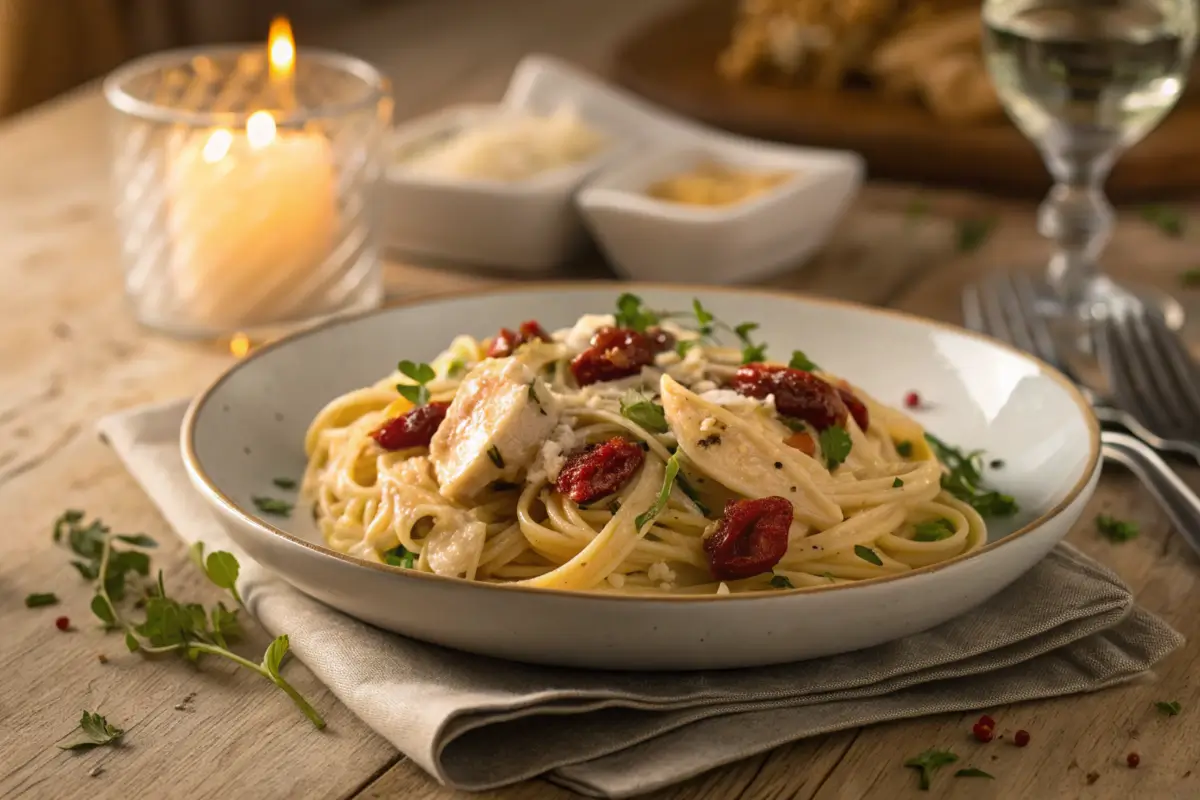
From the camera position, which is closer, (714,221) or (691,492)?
(691,492)

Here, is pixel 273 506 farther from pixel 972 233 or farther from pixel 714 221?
pixel 972 233

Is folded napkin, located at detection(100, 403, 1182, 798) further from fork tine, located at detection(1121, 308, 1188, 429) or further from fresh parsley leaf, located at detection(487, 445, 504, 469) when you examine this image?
fork tine, located at detection(1121, 308, 1188, 429)

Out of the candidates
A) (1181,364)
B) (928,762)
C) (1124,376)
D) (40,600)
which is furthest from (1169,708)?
(40,600)

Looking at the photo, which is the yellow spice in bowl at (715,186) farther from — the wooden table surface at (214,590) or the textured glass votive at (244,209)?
the textured glass votive at (244,209)

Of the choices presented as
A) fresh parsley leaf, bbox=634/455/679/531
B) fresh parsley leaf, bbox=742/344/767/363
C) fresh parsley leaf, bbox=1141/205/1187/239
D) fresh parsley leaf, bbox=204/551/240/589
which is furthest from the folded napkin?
fresh parsley leaf, bbox=1141/205/1187/239

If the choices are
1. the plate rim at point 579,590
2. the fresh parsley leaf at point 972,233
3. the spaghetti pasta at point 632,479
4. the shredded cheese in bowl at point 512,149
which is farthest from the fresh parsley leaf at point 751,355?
the fresh parsley leaf at point 972,233

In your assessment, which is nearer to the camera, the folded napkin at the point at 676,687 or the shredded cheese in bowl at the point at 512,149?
the folded napkin at the point at 676,687

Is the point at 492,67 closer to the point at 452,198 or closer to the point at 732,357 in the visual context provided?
the point at 452,198
